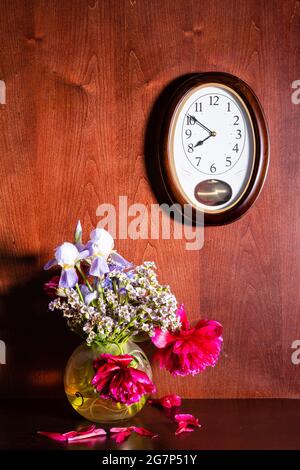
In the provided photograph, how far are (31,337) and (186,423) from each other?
0.52 m

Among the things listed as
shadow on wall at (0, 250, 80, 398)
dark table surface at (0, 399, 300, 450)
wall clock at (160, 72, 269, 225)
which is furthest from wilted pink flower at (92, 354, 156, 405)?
wall clock at (160, 72, 269, 225)

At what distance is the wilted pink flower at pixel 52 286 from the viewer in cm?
146

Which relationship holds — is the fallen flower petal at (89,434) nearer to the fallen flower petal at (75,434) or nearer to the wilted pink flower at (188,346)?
the fallen flower petal at (75,434)

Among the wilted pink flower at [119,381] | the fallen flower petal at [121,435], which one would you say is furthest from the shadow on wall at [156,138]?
the fallen flower petal at [121,435]

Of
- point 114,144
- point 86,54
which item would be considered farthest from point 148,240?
point 86,54

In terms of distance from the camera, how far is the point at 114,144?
5.31ft

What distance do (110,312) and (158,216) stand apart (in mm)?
368

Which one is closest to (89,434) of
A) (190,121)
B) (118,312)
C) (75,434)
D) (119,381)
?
(75,434)

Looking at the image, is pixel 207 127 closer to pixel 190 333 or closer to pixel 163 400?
pixel 190 333

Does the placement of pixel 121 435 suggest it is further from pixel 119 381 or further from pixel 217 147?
pixel 217 147

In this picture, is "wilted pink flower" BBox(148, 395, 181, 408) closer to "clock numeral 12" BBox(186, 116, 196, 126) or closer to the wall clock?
the wall clock

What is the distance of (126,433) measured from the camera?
1306 millimetres

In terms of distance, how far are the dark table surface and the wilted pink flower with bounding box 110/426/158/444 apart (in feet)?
0.05

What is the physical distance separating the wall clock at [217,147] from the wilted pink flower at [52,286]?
1.28 feet
